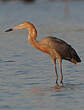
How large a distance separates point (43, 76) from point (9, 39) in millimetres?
7910

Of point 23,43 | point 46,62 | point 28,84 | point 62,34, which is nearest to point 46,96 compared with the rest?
point 28,84

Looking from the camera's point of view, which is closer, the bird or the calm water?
the calm water

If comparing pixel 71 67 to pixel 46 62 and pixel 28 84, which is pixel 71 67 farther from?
pixel 28 84

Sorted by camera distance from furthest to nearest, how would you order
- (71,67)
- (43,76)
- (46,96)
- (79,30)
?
(79,30)
(71,67)
(43,76)
(46,96)

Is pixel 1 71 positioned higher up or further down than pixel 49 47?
further down

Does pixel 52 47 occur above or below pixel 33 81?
above

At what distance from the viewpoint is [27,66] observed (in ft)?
46.7

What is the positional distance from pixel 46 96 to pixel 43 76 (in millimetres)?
2219

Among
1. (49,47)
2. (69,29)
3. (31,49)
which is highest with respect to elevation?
(49,47)

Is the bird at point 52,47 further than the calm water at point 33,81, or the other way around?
the bird at point 52,47

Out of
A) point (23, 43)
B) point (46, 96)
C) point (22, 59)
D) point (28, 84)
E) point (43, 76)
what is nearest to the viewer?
point (46, 96)

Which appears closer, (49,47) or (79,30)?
(49,47)

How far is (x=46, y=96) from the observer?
34.7ft

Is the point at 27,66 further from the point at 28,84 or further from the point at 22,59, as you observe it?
the point at 28,84
